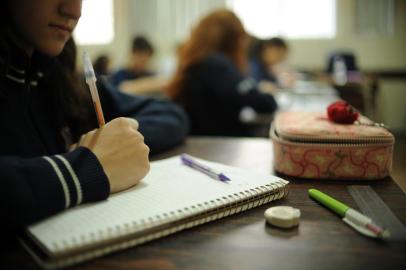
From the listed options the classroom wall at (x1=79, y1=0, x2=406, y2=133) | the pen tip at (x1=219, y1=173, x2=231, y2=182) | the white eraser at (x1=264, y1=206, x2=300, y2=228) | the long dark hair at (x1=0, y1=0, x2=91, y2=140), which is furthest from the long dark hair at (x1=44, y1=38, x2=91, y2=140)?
the classroom wall at (x1=79, y1=0, x2=406, y2=133)

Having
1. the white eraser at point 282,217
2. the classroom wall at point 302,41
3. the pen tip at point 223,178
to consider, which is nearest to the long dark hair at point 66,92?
the pen tip at point 223,178

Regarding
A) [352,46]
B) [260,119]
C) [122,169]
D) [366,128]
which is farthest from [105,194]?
[352,46]

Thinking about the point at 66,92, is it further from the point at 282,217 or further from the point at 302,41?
the point at 302,41

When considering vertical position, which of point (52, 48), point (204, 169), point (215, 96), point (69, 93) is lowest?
point (215, 96)

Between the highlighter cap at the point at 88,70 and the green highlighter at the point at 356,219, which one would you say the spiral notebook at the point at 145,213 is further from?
the highlighter cap at the point at 88,70

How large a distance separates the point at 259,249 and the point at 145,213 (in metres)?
0.15

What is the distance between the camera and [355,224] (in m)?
0.53

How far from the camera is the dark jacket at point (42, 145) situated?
490 mm

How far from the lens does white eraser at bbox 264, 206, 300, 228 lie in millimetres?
528

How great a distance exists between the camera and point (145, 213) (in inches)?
20.2

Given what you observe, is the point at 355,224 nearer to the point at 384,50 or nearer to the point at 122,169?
the point at 122,169

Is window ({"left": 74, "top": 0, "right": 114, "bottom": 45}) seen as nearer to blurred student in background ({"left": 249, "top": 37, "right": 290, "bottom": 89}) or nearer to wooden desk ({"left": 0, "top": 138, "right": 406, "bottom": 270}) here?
blurred student in background ({"left": 249, "top": 37, "right": 290, "bottom": 89})

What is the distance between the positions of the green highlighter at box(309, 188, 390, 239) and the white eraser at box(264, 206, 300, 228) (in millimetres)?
64

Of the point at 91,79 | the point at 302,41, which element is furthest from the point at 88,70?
the point at 302,41
